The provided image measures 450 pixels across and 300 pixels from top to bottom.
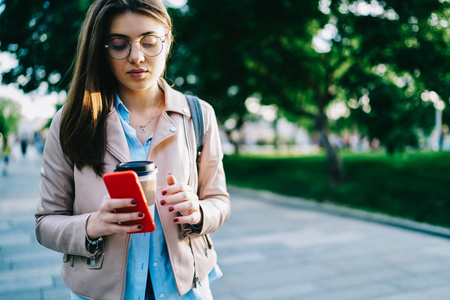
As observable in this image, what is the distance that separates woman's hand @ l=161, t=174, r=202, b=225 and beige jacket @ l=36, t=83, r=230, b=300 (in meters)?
0.07

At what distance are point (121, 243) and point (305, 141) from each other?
196ft

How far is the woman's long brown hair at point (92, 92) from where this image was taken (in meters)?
1.35

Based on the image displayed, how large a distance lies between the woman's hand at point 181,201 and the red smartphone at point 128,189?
116 mm

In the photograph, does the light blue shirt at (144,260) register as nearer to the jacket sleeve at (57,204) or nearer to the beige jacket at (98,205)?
the beige jacket at (98,205)

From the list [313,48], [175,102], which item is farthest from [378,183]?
[175,102]

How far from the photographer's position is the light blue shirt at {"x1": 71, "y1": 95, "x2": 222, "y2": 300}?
1399 mm

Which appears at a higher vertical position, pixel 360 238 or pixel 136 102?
pixel 136 102

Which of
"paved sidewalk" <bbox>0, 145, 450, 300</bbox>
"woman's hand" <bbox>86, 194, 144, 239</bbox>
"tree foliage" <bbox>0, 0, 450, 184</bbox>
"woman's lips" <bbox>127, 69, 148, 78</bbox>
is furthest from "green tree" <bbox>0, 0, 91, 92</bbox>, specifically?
"woman's hand" <bbox>86, 194, 144, 239</bbox>

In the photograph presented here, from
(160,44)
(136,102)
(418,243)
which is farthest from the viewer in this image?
(418,243)

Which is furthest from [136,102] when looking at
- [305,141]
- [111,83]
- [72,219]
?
[305,141]

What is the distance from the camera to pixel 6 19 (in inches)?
279

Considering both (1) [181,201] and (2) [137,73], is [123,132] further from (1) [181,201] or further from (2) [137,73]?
(1) [181,201]

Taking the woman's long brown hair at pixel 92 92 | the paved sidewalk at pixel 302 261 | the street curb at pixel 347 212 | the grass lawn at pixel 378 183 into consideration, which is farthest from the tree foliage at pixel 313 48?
the woman's long brown hair at pixel 92 92

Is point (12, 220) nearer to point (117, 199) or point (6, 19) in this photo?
point (6, 19)
